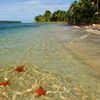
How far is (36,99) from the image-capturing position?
833 cm

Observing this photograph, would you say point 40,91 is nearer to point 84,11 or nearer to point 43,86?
point 43,86

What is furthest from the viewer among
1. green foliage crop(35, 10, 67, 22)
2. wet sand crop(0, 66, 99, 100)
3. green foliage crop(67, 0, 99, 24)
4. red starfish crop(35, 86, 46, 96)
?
green foliage crop(35, 10, 67, 22)

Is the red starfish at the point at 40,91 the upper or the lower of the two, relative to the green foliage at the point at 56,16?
upper

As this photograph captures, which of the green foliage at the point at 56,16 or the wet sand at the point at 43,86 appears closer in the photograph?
the wet sand at the point at 43,86

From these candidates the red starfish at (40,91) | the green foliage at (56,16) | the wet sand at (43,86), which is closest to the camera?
the wet sand at (43,86)

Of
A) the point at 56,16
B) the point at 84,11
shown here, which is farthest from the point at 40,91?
the point at 56,16

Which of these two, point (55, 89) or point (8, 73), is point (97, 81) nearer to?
point (55, 89)

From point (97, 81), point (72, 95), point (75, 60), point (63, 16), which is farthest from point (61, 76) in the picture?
point (63, 16)

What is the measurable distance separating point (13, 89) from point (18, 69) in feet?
7.36

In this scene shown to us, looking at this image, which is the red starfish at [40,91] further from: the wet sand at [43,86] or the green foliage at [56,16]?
the green foliage at [56,16]

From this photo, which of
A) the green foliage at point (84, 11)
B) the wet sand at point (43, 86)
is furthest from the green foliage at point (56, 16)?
the wet sand at point (43, 86)

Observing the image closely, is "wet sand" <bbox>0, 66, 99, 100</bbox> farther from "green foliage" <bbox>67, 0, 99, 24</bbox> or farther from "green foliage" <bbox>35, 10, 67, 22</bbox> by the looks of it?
"green foliage" <bbox>35, 10, 67, 22</bbox>

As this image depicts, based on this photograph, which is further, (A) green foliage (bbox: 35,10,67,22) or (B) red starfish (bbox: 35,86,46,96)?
(A) green foliage (bbox: 35,10,67,22)

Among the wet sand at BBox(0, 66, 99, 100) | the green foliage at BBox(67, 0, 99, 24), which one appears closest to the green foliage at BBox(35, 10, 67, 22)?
the green foliage at BBox(67, 0, 99, 24)
